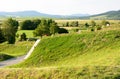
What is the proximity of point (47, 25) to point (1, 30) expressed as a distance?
18617 mm

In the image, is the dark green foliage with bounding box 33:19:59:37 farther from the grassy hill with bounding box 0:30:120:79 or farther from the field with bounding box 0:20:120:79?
the grassy hill with bounding box 0:30:120:79

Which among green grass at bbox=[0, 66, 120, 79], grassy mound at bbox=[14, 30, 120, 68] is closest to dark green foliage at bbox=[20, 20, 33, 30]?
grassy mound at bbox=[14, 30, 120, 68]

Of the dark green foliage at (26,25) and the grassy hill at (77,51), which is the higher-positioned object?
the grassy hill at (77,51)

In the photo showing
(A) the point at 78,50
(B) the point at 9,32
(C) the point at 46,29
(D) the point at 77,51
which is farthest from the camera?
(C) the point at 46,29

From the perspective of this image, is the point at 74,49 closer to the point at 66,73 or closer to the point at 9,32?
the point at 66,73

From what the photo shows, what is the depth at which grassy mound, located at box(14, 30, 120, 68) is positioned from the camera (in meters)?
39.0

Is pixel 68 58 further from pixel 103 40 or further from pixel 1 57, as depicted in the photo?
pixel 1 57

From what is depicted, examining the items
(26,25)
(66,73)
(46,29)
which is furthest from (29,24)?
(66,73)

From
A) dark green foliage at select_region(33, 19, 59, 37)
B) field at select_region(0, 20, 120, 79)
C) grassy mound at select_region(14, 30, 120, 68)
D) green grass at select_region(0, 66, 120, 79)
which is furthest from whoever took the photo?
dark green foliage at select_region(33, 19, 59, 37)

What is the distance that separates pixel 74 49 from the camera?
4191 centimetres

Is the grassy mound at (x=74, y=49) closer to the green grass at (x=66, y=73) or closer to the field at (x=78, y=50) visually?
the field at (x=78, y=50)

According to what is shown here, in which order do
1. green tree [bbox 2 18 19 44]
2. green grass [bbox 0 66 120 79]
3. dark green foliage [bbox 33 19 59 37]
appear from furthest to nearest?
dark green foliage [bbox 33 19 59 37], green tree [bbox 2 18 19 44], green grass [bbox 0 66 120 79]

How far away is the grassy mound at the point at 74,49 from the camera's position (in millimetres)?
39031

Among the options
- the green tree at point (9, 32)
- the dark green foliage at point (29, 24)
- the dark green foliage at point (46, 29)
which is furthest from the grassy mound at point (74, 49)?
the dark green foliage at point (29, 24)
